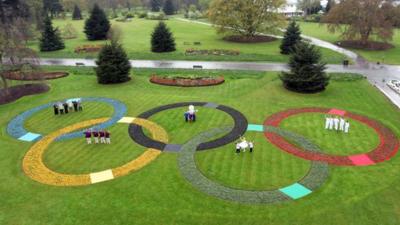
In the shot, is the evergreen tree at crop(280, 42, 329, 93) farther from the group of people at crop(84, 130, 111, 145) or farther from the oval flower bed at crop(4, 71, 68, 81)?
the oval flower bed at crop(4, 71, 68, 81)

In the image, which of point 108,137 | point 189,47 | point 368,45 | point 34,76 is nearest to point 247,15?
point 189,47

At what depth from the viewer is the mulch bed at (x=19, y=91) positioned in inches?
1516

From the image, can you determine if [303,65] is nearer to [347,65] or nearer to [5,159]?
[347,65]

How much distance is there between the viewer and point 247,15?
73312 millimetres

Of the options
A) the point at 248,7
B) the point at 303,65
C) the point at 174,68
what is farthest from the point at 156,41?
the point at 303,65

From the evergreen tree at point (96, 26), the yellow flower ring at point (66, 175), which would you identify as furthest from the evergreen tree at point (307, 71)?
the evergreen tree at point (96, 26)

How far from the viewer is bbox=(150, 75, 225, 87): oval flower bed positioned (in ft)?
138

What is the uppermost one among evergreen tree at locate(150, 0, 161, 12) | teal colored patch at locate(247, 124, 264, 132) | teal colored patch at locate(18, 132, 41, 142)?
evergreen tree at locate(150, 0, 161, 12)

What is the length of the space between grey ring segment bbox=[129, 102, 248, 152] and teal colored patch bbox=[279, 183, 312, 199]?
7.23 meters

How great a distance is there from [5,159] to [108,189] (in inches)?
400

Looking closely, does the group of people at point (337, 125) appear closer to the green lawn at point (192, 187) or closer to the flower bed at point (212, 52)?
the green lawn at point (192, 187)

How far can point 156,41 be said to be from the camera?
6494 cm

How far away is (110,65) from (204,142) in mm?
22295

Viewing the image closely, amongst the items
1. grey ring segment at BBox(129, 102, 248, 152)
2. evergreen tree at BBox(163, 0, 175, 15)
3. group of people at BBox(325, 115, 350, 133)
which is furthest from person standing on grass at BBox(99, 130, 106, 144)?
evergreen tree at BBox(163, 0, 175, 15)
